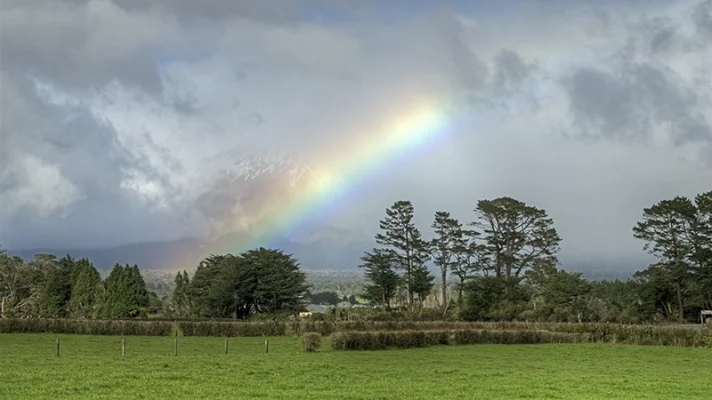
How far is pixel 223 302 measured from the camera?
8744cm

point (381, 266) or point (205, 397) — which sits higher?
point (381, 266)

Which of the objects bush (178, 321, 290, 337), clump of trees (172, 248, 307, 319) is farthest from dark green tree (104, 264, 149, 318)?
bush (178, 321, 290, 337)

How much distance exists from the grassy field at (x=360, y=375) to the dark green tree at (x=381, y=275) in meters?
46.3

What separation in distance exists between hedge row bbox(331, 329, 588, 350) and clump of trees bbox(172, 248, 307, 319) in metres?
39.1

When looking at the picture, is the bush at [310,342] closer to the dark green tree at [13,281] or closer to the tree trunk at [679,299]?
the tree trunk at [679,299]

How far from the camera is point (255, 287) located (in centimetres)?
8725

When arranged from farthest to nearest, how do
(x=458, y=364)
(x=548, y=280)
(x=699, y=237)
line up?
(x=548, y=280)
(x=699, y=237)
(x=458, y=364)

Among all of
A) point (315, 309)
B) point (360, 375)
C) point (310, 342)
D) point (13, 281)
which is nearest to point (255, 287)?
point (315, 309)

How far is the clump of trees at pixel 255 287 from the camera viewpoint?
86.4m

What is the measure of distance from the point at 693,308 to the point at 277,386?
6370 cm

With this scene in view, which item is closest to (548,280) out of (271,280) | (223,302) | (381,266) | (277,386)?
(381,266)

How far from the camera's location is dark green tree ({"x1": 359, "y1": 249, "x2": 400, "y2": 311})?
8812cm

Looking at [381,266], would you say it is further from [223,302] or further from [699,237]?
[699,237]

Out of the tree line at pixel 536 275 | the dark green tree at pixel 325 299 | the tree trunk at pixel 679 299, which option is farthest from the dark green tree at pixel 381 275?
the dark green tree at pixel 325 299
